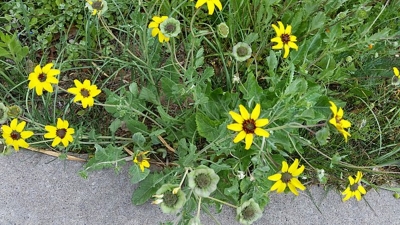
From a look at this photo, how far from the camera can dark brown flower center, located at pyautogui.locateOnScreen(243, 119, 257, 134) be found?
45.6 inches

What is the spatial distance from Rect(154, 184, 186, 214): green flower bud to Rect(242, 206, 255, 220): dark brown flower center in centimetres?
17

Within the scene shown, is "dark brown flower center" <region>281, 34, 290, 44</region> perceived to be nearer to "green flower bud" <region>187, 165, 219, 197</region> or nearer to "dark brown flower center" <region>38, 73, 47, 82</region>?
"green flower bud" <region>187, 165, 219, 197</region>

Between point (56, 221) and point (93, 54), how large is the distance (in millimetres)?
618

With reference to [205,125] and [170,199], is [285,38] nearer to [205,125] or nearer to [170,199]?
[205,125]

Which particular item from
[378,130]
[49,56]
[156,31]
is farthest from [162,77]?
[378,130]

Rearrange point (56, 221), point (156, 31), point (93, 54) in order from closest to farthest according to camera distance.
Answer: point (156, 31)
point (56, 221)
point (93, 54)

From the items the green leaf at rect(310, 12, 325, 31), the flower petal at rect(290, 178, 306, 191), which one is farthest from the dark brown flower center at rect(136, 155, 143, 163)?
the green leaf at rect(310, 12, 325, 31)

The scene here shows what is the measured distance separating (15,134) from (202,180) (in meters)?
0.57

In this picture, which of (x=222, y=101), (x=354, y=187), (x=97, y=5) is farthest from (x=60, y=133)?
(x=354, y=187)

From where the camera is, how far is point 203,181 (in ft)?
3.76

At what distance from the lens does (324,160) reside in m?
1.67

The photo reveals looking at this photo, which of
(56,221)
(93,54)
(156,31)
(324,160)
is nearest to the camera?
(156,31)

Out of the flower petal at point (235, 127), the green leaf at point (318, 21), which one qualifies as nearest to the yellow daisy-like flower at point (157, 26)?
the flower petal at point (235, 127)

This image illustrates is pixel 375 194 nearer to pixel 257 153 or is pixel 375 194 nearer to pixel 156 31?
pixel 257 153
